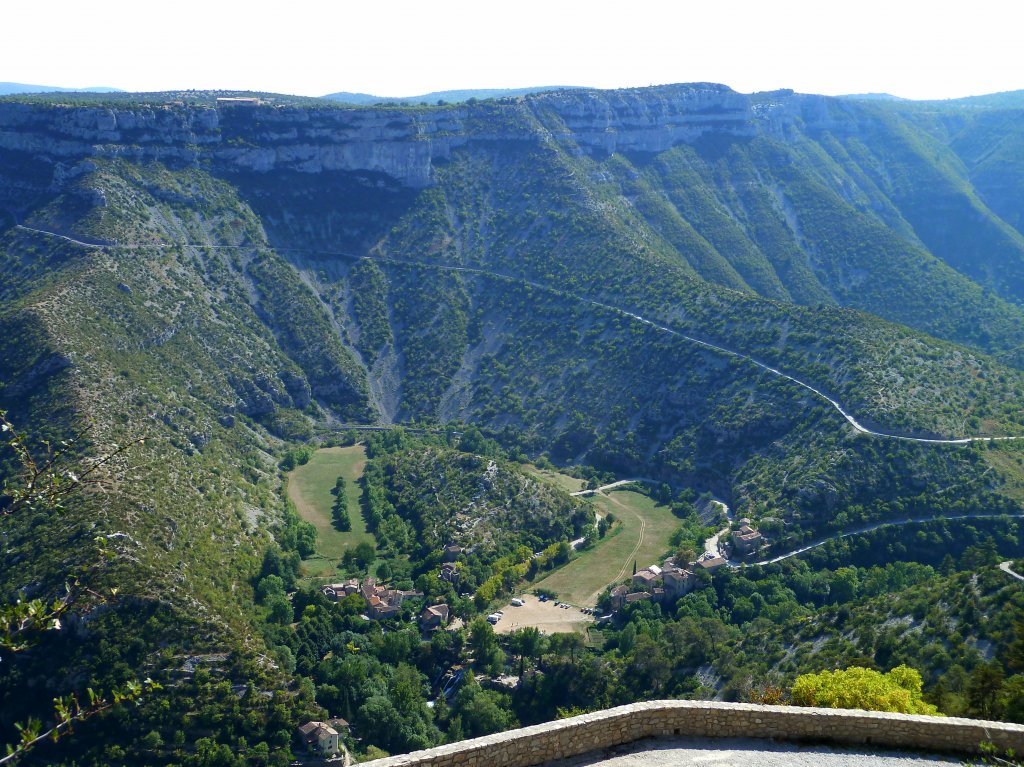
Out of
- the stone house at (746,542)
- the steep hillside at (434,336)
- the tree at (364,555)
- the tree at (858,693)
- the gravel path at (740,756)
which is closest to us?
the gravel path at (740,756)

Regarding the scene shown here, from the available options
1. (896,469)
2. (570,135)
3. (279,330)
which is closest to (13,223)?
(279,330)

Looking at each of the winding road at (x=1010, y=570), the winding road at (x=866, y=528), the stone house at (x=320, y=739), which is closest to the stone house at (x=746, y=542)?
the winding road at (x=866, y=528)

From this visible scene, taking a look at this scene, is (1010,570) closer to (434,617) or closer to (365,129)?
(434,617)

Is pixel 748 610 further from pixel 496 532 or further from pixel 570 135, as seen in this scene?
pixel 570 135

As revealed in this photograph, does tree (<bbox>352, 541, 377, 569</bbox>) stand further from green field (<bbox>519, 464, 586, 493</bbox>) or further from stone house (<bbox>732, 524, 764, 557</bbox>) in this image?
stone house (<bbox>732, 524, 764, 557</bbox>)

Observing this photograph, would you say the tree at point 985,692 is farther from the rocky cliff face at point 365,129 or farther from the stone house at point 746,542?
the rocky cliff face at point 365,129

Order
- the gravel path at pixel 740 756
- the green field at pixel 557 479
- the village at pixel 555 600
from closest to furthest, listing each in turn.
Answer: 1. the gravel path at pixel 740 756
2. the village at pixel 555 600
3. the green field at pixel 557 479

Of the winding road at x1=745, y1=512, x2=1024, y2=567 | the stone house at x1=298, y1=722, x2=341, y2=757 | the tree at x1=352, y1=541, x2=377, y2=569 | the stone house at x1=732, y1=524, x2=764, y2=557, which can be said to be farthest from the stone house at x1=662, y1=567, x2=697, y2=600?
the stone house at x1=298, y1=722, x2=341, y2=757
